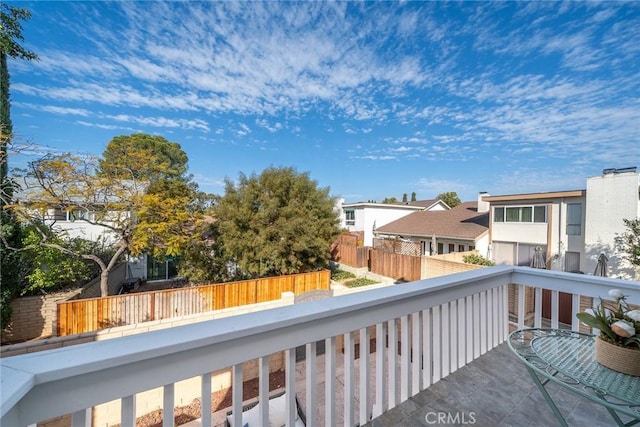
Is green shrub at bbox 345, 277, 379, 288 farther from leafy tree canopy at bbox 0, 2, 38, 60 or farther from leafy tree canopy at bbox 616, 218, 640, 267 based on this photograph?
leafy tree canopy at bbox 0, 2, 38, 60

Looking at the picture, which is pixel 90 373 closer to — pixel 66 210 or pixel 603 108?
pixel 66 210

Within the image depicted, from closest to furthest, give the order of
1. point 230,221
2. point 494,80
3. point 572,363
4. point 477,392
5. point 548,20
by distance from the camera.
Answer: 1. point 572,363
2. point 477,392
3. point 548,20
4. point 494,80
5. point 230,221

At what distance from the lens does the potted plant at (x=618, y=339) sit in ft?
3.82

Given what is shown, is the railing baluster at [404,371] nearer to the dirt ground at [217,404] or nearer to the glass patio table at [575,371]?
the glass patio table at [575,371]

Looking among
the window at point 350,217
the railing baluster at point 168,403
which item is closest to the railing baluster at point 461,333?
the railing baluster at point 168,403

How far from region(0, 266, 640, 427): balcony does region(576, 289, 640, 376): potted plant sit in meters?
0.69

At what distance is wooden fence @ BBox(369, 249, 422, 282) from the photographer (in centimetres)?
988

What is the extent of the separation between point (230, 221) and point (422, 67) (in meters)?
6.62

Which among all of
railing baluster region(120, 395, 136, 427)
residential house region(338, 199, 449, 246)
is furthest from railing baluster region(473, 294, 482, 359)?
residential house region(338, 199, 449, 246)

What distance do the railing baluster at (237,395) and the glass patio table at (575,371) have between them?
130 centimetres

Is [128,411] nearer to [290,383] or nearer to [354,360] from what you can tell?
[290,383]

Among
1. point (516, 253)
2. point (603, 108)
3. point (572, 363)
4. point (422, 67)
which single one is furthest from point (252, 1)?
point (516, 253)

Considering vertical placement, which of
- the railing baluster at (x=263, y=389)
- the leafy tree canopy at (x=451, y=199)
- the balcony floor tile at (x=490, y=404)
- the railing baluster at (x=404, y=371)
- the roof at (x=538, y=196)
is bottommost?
the balcony floor tile at (x=490, y=404)

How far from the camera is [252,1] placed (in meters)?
3.94
